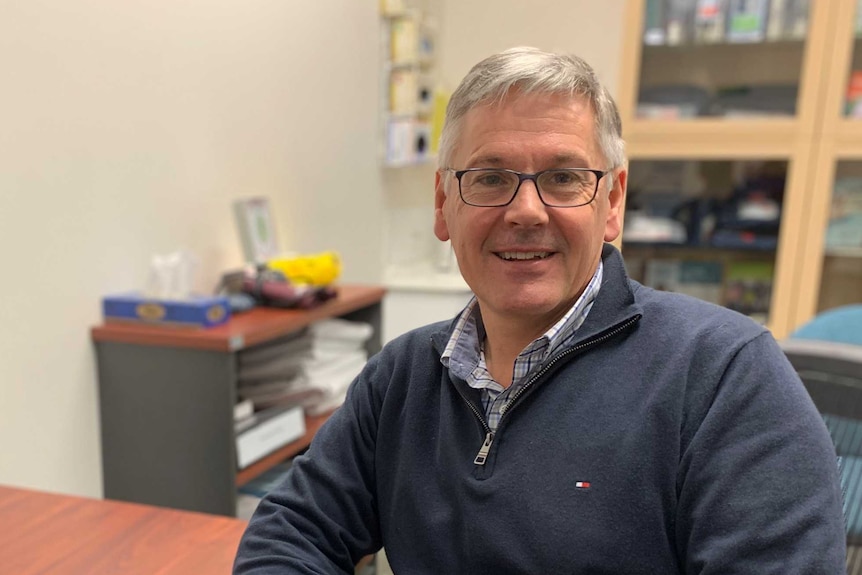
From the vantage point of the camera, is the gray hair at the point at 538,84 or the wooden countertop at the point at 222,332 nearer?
the gray hair at the point at 538,84

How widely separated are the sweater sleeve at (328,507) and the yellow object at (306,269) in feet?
3.13

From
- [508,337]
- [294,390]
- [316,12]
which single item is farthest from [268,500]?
[316,12]

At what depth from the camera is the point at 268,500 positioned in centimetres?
101

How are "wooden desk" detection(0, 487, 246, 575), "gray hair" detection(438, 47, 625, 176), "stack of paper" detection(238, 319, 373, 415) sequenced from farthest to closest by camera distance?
"stack of paper" detection(238, 319, 373, 415)
"wooden desk" detection(0, 487, 246, 575)
"gray hair" detection(438, 47, 625, 176)

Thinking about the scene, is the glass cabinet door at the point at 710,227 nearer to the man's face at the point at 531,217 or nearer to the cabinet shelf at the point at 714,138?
the cabinet shelf at the point at 714,138

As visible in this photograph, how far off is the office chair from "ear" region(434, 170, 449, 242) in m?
0.81

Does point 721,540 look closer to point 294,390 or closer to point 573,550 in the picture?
point 573,550

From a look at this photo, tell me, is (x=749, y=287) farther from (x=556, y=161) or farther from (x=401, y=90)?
(x=556, y=161)

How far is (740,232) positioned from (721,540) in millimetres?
2559

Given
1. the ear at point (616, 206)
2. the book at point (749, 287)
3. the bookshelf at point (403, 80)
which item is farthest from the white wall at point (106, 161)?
the book at point (749, 287)

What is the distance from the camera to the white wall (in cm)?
143

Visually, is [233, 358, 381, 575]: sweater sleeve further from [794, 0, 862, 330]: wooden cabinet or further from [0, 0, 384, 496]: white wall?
[794, 0, 862, 330]: wooden cabinet

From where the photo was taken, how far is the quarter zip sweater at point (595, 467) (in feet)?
2.34

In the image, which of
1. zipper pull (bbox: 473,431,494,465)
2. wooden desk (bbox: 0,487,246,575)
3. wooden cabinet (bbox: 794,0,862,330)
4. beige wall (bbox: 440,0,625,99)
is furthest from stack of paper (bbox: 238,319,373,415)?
wooden cabinet (bbox: 794,0,862,330)
